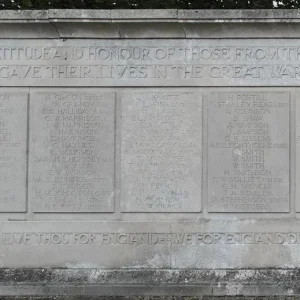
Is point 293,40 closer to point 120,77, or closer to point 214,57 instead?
point 214,57

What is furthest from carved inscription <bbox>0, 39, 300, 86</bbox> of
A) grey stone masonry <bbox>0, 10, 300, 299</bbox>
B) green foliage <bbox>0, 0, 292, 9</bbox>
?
green foliage <bbox>0, 0, 292, 9</bbox>

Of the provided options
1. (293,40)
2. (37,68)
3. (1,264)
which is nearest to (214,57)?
(293,40)

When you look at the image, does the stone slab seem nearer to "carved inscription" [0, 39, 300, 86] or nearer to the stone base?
the stone base

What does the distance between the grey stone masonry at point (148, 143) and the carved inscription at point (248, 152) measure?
0.01 meters

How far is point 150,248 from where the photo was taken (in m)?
6.72

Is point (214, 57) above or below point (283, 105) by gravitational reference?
above

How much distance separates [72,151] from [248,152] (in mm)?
2194

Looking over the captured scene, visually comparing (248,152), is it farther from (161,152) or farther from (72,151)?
(72,151)

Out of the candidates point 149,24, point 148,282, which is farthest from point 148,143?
point 148,282

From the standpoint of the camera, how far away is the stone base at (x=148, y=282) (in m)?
6.40

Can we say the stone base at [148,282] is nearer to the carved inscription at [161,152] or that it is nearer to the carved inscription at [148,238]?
the carved inscription at [148,238]

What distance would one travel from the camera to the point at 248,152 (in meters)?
6.80

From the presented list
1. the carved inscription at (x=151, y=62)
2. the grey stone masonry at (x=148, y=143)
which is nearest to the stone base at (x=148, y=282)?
the grey stone masonry at (x=148, y=143)

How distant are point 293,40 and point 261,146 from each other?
4.53ft
